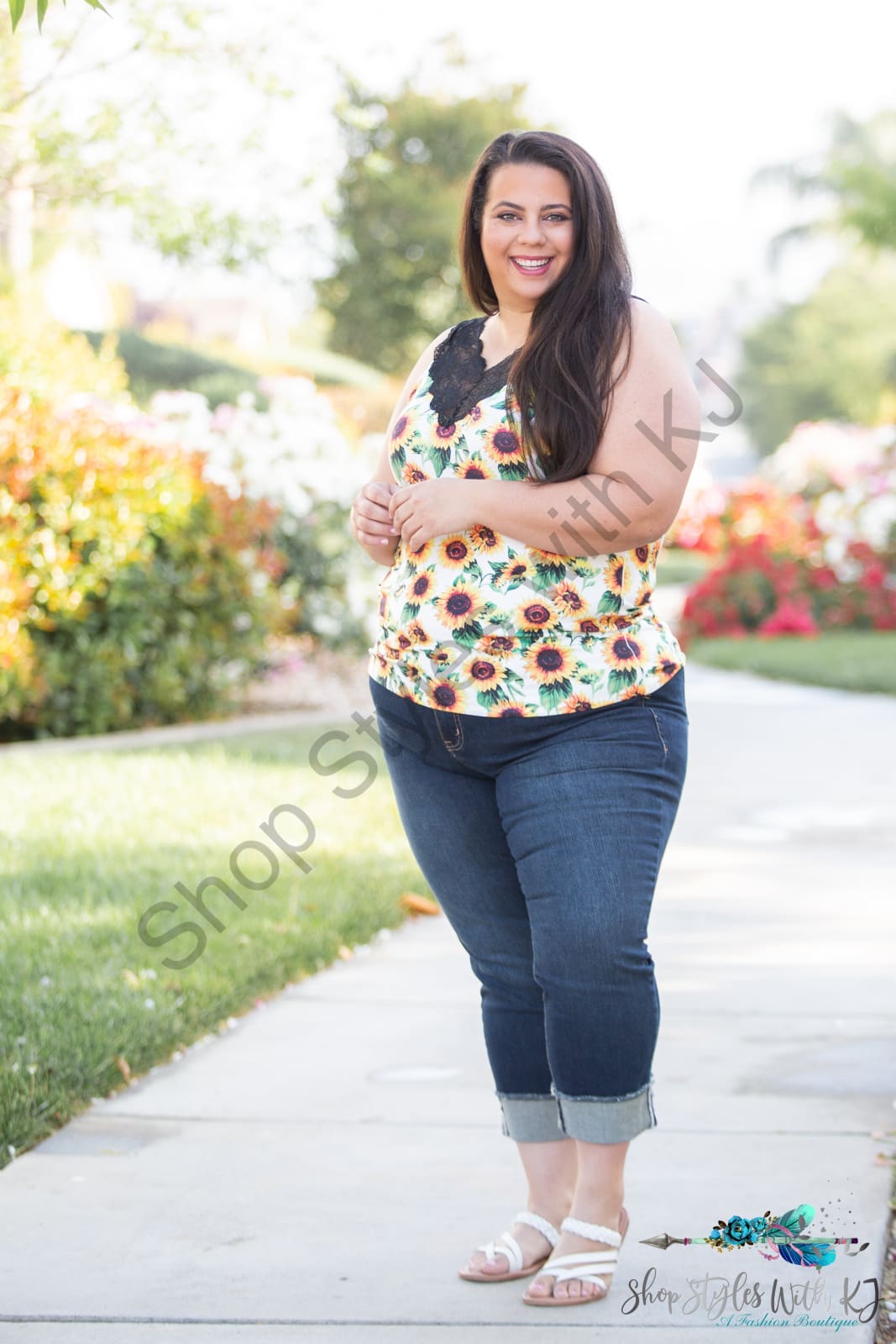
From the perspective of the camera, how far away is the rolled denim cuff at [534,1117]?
2633 mm

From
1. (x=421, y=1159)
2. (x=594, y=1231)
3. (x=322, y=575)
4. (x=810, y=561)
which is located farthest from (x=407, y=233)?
(x=594, y=1231)

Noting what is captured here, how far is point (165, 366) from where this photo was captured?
1641 cm

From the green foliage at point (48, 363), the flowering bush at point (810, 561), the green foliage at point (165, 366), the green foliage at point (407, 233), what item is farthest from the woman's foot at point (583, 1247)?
the green foliage at point (407, 233)

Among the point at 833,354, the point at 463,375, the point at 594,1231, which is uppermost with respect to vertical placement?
the point at 833,354

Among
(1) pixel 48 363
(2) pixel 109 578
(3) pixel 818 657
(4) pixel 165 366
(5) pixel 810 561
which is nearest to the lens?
(2) pixel 109 578

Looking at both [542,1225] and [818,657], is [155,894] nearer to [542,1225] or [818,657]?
[542,1225]

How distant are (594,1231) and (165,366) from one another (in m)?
14.8

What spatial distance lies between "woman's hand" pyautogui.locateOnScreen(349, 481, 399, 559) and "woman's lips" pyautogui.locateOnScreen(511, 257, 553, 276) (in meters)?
0.39

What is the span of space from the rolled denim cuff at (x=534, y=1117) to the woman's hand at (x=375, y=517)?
909 mm

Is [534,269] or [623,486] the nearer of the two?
[623,486]

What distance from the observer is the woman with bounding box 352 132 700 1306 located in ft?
7.80

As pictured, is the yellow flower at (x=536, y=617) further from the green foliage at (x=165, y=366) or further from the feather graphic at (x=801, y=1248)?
the green foliage at (x=165, y=366)

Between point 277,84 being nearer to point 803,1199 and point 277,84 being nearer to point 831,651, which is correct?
point 831,651

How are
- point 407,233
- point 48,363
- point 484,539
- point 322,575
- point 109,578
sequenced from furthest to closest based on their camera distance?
point 407,233, point 322,575, point 48,363, point 109,578, point 484,539
